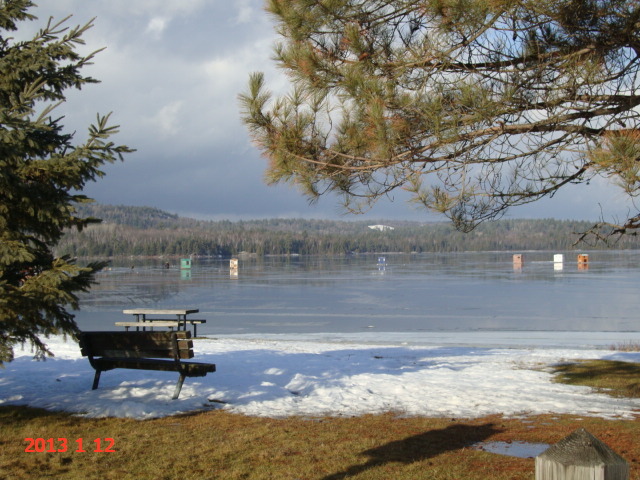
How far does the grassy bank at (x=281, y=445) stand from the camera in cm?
451

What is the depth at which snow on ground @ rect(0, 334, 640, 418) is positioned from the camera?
6.57 m

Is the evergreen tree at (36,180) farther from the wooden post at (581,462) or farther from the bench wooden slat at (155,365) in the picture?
the wooden post at (581,462)

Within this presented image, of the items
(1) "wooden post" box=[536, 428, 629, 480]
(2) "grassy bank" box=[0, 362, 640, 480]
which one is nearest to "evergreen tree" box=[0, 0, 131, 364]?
(2) "grassy bank" box=[0, 362, 640, 480]

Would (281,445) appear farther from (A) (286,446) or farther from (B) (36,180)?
(B) (36,180)

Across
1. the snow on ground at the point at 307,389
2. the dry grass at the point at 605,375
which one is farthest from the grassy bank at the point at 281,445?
the dry grass at the point at 605,375

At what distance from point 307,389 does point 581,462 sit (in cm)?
570

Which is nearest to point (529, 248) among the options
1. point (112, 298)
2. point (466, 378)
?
point (112, 298)

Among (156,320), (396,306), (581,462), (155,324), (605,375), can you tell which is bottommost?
(396,306)

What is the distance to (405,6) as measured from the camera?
649 centimetres

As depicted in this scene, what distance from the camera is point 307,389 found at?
24.4 ft

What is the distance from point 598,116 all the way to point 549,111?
20.8 inches

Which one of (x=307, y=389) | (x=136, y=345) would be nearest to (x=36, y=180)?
(x=136, y=345)

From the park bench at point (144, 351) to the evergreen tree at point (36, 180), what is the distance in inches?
37.5

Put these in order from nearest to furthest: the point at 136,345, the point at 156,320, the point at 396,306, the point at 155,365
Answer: the point at 155,365
the point at 136,345
the point at 156,320
the point at 396,306
